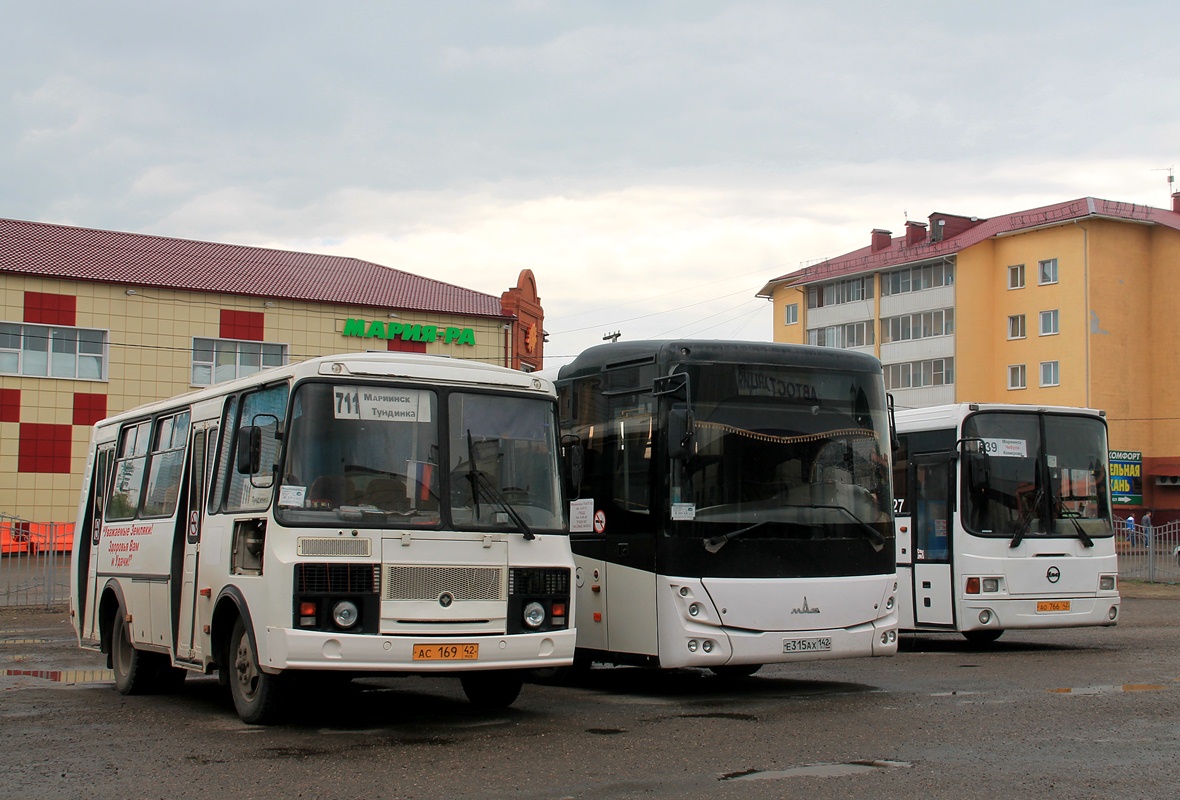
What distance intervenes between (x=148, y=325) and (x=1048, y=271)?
142 ft

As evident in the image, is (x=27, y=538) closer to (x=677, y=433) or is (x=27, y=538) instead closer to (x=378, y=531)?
(x=677, y=433)

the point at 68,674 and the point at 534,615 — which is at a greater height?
the point at 534,615

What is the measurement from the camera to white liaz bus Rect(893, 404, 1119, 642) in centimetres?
1612

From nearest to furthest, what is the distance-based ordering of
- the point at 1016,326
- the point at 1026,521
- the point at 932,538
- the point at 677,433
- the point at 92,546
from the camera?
the point at 677,433 < the point at 92,546 < the point at 1026,521 < the point at 932,538 < the point at 1016,326

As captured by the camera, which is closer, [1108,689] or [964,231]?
[1108,689]

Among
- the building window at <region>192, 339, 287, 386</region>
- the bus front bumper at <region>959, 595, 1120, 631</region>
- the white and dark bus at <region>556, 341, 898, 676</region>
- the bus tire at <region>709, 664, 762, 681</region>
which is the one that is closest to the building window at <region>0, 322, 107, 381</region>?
the building window at <region>192, 339, 287, 386</region>

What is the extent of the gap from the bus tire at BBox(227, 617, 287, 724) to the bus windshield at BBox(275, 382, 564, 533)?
1264 millimetres

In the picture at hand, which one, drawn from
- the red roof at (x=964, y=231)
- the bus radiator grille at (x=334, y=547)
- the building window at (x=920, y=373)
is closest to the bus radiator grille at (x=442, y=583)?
the bus radiator grille at (x=334, y=547)

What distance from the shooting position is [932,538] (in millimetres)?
16547

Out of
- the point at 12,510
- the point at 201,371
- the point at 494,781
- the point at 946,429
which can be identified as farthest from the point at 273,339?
the point at 494,781

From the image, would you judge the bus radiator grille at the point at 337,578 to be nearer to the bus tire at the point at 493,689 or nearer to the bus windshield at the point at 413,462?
the bus windshield at the point at 413,462

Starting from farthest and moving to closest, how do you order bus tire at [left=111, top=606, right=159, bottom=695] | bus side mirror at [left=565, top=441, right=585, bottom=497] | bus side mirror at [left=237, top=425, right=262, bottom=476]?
1. bus tire at [left=111, top=606, right=159, bottom=695]
2. bus side mirror at [left=565, top=441, right=585, bottom=497]
3. bus side mirror at [left=237, top=425, right=262, bottom=476]

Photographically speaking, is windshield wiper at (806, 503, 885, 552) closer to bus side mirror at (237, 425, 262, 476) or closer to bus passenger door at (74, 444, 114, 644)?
bus side mirror at (237, 425, 262, 476)

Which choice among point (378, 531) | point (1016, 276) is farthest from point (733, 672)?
point (1016, 276)
